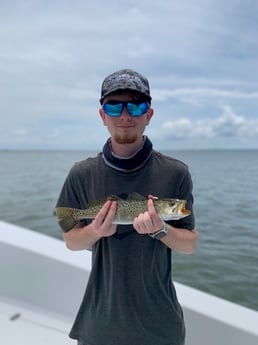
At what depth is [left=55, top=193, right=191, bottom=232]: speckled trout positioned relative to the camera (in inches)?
68.9

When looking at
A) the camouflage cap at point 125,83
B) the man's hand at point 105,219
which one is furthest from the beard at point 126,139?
the man's hand at point 105,219

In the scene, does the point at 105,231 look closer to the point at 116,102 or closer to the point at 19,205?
the point at 116,102

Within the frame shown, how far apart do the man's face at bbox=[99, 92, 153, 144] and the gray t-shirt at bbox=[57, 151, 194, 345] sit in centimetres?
17

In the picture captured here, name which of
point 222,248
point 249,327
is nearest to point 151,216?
point 249,327

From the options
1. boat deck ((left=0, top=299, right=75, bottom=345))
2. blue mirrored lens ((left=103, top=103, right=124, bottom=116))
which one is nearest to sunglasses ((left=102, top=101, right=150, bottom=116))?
blue mirrored lens ((left=103, top=103, right=124, bottom=116))

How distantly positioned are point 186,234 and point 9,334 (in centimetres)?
219

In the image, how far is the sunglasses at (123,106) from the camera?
187 centimetres

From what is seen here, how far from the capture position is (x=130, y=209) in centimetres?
178

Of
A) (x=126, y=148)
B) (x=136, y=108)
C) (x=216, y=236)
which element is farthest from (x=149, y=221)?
(x=216, y=236)

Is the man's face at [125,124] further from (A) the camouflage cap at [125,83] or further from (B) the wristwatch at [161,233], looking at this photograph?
(B) the wristwatch at [161,233]

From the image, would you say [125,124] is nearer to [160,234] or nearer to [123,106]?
[123,106]

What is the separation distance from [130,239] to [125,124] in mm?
625

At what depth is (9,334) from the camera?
125 inches

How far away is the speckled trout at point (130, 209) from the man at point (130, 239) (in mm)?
71
